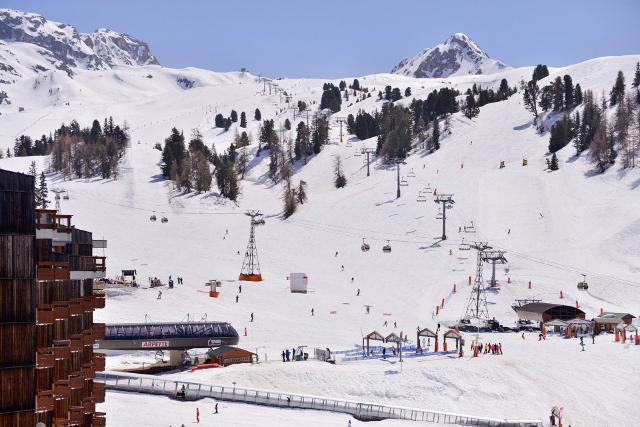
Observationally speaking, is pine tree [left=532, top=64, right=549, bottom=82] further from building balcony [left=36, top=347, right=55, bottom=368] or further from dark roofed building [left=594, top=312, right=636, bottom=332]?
building balcony [left=36, top=347, right=55, bottom=368]

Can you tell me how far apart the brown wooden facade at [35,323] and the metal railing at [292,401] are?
13.0 m

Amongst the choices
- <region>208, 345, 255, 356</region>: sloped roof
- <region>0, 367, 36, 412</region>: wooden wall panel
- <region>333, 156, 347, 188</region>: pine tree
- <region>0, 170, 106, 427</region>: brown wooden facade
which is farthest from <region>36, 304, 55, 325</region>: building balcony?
<region>333, 156, 347, 188</region>: pine tree

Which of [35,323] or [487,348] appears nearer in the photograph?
[35,323]

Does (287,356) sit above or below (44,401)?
below

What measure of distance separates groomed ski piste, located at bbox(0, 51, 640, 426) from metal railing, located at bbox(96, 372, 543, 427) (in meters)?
0.76

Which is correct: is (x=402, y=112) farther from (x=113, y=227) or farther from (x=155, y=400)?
(x=155, y=400)

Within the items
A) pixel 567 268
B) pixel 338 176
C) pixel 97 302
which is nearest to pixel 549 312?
pixel 567 268

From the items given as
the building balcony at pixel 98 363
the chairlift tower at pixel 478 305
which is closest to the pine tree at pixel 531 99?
the chairlift tower at pixel 478 305

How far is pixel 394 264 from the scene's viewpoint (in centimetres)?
8381

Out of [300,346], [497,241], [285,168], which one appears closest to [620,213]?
[497,241]

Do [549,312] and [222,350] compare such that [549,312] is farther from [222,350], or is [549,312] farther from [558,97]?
[558,97]

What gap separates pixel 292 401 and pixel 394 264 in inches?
1643

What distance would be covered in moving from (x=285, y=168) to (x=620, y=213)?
55466 mm

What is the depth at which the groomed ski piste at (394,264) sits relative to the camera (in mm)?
46000
